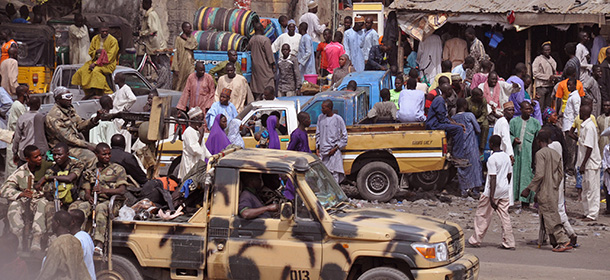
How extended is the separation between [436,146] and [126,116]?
5682 millimetres

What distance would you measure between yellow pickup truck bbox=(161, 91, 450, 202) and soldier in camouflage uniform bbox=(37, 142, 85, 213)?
4.76m

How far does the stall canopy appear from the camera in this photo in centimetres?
1780

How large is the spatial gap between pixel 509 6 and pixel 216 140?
873 centimetres

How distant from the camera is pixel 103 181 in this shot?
8992 mm

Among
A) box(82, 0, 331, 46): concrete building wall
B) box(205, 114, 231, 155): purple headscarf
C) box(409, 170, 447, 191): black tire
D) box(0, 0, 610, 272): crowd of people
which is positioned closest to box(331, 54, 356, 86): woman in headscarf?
box(0, 0, 610, 272): crowd of people

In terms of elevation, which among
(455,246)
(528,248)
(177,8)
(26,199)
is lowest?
(528,248)

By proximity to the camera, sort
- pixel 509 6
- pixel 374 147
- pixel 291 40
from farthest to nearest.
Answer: pixel 291 40 < pixel 509 6 < pixel 374 147

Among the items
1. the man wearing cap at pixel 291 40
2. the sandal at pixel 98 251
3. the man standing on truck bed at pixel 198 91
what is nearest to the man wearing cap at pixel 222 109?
the man standing on truck bed at pixel 198 91

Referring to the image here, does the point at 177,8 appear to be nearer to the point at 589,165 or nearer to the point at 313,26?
the point at 313,26

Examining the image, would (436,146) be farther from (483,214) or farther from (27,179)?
(27,179)

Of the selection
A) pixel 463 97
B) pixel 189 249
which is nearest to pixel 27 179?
Result: pixel 189 249

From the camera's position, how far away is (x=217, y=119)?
1258 centimetres

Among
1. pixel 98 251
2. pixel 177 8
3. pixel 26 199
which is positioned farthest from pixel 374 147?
pixel 177 8

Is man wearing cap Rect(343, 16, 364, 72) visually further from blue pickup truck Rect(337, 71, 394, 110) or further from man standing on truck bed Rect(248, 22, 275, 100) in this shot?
blue pickup truck Rect(337, 71, 394, 110)
